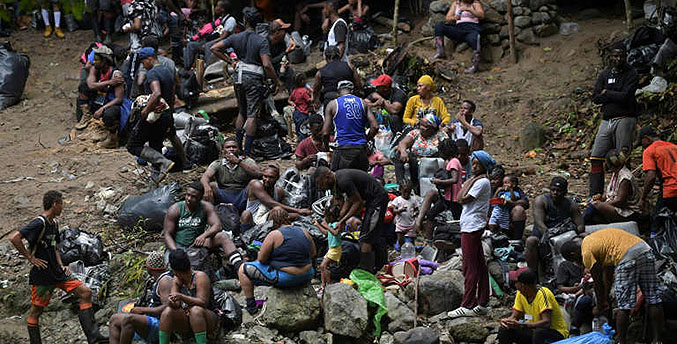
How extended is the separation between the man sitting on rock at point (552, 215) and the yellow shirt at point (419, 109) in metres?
2.24

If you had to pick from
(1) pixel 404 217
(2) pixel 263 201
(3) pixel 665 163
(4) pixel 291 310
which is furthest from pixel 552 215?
(2) pixel 263 201

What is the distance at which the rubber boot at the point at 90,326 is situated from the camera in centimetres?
757

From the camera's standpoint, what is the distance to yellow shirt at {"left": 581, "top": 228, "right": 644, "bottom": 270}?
666 cm

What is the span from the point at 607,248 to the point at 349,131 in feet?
10.9

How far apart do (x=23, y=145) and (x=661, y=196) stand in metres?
8.94

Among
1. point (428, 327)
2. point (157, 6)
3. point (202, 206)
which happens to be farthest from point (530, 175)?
point (157, 6)

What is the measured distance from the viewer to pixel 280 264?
25.0ft

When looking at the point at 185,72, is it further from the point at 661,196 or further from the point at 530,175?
the point at 661,196

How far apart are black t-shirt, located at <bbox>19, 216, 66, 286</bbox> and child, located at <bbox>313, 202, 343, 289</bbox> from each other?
2534 millimetres

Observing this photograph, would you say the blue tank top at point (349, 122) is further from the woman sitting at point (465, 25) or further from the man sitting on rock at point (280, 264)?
the woman sitting at point (465, 25)

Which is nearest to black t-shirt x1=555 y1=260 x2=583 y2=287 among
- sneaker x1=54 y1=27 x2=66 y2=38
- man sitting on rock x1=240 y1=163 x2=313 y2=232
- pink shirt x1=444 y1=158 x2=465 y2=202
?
pink shirt x1=444 y1=158 x2=465 y2=202

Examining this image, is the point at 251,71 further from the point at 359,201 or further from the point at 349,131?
the point at 359,201

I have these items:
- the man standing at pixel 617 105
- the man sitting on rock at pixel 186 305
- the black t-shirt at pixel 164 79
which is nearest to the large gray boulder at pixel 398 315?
the man sitting on rock at pixel 186 305

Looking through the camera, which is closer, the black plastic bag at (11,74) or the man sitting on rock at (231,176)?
the man sitting on rock at (231,176)
